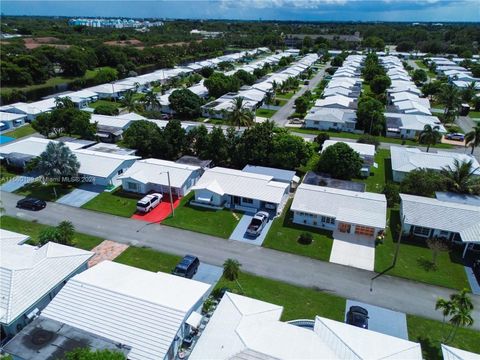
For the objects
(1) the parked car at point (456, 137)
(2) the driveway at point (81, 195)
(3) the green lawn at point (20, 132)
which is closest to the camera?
(2) the driveway at point (81, 195)

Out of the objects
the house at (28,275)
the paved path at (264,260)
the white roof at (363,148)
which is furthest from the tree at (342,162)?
the house at (28,275)

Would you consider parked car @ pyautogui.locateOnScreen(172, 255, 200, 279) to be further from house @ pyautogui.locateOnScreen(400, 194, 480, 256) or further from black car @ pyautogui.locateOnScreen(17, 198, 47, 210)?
black car @ pyautogui.locateOnScreen(17, 198, 47, 210)

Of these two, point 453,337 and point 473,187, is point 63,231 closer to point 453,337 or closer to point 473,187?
point 453,337

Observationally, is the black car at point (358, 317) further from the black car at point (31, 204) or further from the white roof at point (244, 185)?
the black car at point (31, 204)

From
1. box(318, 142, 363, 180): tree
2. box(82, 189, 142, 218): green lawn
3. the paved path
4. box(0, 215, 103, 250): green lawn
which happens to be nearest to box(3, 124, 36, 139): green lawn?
the paved path

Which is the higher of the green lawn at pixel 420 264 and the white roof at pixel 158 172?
the white roof at pixel 158 172

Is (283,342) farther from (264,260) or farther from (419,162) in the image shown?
(419,162)
